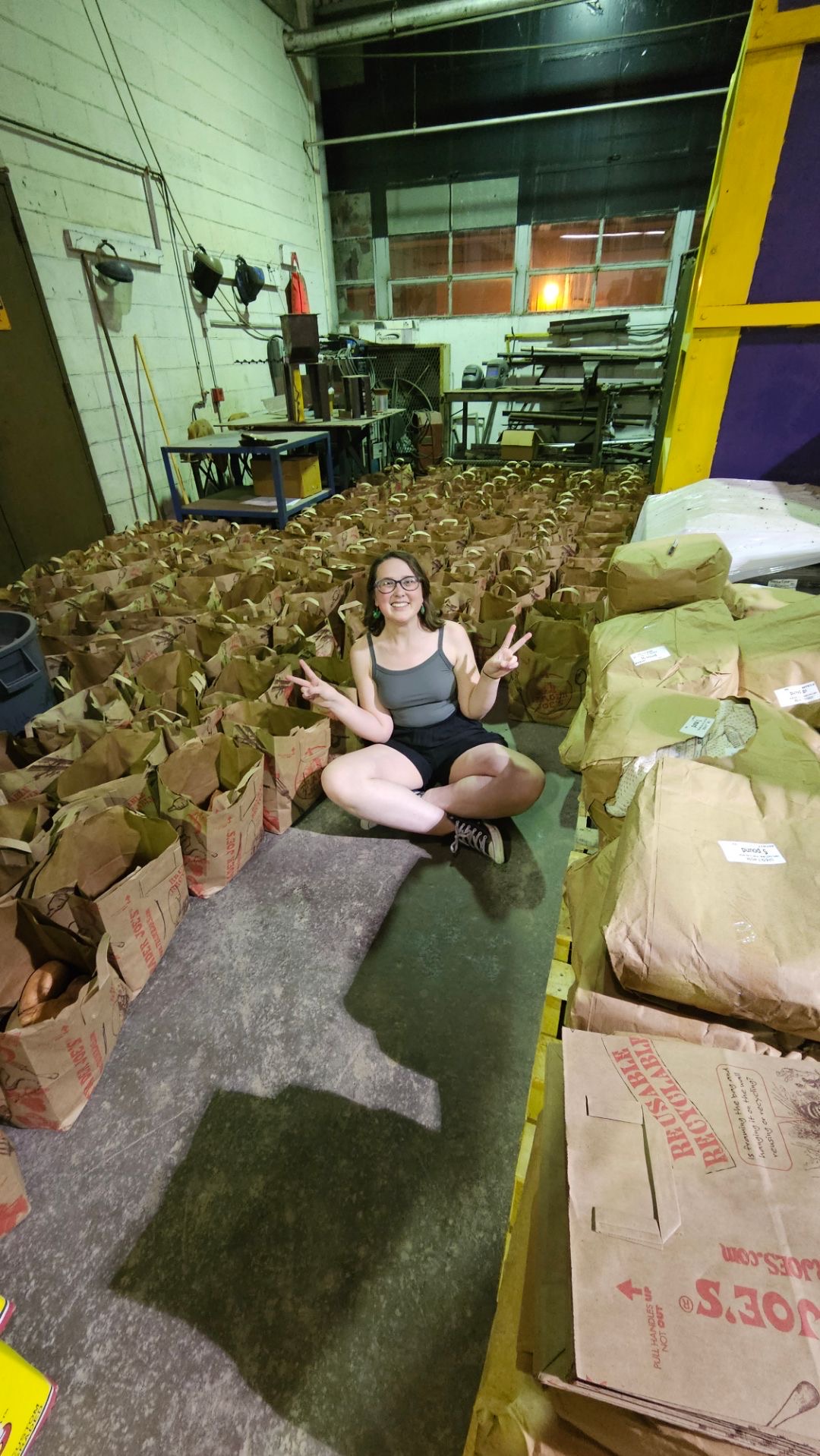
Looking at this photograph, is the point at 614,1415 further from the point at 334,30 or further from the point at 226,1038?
the point at 334,30

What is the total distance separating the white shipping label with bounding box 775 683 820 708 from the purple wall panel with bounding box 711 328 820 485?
196 cm

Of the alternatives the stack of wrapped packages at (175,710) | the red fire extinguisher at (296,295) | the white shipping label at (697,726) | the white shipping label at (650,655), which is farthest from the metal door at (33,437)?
the white shipping label at (697,726)

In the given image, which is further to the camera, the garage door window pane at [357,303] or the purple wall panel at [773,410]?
the garage door window pane at [357,303]

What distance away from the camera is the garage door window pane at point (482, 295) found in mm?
9422

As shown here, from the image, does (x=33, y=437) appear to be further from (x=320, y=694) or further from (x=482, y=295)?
(x=482, y=295)

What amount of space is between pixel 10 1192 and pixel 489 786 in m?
1.49

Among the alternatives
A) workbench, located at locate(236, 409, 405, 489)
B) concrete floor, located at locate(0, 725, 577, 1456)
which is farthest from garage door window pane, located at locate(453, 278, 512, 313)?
concrete floor, located at locate(0, 725, 577, 1456)

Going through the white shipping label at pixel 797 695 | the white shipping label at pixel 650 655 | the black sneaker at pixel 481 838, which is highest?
the white shipping label at pixel 650 655

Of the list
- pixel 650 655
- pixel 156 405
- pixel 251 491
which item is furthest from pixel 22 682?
pixel 156 405

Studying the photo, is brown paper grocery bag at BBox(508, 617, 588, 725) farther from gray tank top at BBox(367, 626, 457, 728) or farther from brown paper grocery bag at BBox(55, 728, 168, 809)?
brown paper grocery bag at BBox(55, 728, 168, 809)

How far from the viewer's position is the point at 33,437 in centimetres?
453

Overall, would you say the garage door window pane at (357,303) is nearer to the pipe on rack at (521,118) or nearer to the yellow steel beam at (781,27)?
the pipe on rack at (521,118)

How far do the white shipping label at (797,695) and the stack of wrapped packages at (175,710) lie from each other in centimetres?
123

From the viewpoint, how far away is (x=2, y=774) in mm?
1734
